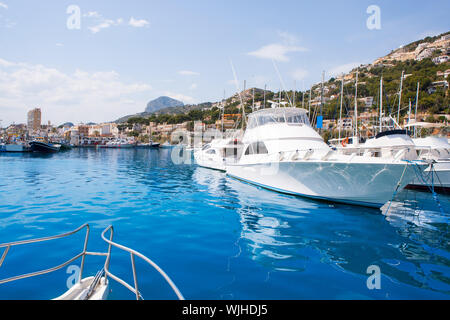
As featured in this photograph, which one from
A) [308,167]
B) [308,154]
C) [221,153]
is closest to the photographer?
[308,167]

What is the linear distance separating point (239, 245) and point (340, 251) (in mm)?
2599

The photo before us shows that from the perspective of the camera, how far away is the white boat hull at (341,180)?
30.7ft

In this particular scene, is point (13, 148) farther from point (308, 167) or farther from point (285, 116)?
point (308, 167)

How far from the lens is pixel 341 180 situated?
34.0 ft

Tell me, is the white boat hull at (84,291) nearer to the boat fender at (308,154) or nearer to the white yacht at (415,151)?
the boat fender at (308,154)

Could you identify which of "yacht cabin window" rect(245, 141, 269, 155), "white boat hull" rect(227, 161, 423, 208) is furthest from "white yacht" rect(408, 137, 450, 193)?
"yacht cabin window" rect(245, 141, 269, 155)

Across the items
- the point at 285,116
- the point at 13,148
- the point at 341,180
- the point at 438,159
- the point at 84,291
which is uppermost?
the point at 285,116

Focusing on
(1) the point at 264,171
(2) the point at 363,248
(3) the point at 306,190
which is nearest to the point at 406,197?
(3) the point at 306,190

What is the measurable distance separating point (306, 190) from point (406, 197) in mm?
Result: 6969

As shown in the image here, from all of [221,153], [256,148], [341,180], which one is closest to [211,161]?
[221,153]

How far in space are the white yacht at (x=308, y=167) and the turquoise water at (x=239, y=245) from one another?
670 mm

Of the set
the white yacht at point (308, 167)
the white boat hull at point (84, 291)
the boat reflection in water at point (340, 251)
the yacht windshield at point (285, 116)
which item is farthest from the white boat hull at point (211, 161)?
the white boat hull at point (84, 291)

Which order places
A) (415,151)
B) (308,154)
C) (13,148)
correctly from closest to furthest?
(415,151), (308,154), (13,148)

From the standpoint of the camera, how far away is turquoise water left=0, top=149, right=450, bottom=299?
443cm
